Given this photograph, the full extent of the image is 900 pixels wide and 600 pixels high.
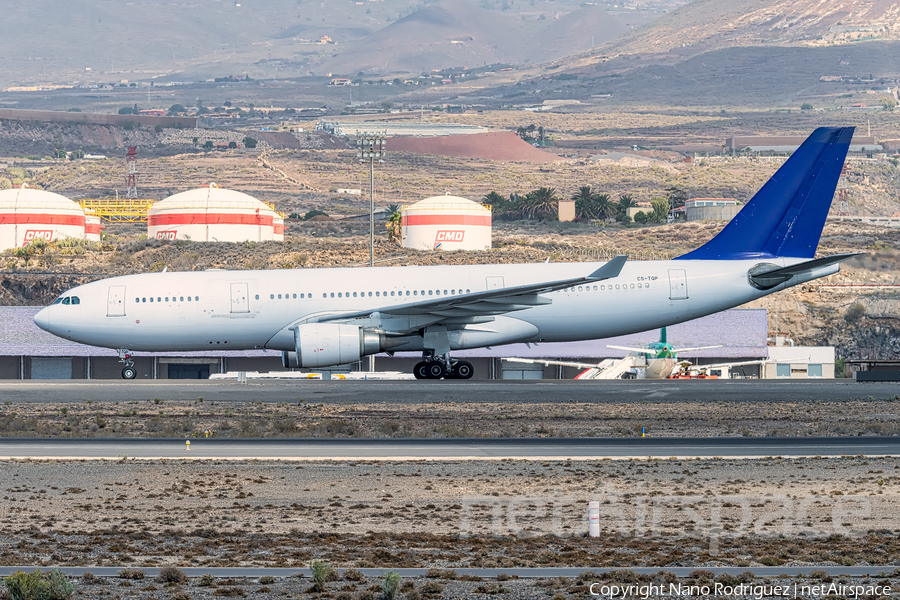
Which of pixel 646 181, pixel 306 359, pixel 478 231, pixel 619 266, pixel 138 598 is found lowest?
pixel 138 598

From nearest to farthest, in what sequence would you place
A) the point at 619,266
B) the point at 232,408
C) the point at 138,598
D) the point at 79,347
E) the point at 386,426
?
1. the point at 138,598
2. the point at 386,426
3. the point at 232,408
4. the point at 619,266
5. the point at 79,347

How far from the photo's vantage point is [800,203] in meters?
40.9

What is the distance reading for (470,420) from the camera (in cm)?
3027

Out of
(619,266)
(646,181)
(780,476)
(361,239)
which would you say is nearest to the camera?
(780,476)

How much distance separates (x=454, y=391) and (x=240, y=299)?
8.07 m

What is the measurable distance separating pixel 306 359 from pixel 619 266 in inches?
404

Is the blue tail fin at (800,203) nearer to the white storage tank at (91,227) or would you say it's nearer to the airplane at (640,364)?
the airplane at (640,364)

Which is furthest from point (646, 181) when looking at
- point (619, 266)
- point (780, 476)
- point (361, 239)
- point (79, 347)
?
point (780, 476)

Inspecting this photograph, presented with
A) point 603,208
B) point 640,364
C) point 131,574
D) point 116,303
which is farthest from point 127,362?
point 603,208

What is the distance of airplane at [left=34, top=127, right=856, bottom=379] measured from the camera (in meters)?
39.2

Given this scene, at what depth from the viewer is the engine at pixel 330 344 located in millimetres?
37219

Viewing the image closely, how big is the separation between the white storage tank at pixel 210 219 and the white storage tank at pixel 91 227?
665cm

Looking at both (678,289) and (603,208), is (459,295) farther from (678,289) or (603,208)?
(603,208)

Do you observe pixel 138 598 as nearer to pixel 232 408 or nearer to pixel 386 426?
pixel 386 426
